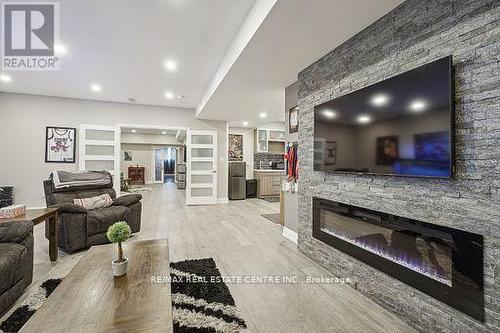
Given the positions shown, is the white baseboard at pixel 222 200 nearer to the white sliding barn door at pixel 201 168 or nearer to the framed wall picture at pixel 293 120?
the white sliding barn door at pixel 201 168

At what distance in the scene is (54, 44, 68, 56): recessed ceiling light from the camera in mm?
3109

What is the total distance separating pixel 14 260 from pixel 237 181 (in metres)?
5.68

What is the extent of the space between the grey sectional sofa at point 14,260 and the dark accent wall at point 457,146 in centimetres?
279

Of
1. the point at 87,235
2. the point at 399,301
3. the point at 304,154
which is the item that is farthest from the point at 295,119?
the point at 87,235

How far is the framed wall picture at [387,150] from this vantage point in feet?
5.86

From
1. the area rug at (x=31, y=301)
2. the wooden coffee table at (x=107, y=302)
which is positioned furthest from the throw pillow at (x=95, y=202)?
the wooden coffee table at (x=107, y=302)

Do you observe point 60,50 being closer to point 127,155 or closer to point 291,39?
point 291,39

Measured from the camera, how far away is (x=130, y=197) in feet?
11.8

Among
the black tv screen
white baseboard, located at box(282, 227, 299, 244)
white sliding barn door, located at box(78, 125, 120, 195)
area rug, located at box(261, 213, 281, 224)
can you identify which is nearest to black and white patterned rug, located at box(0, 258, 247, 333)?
white baseboard, located at box(282, 227, 299, 244)

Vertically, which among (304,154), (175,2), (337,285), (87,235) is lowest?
(337,285)

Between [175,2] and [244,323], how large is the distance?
2.87m

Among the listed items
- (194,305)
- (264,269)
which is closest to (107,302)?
(194,305)

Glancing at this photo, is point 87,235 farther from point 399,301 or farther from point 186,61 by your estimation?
point 399,301

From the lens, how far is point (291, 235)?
3527 mm
